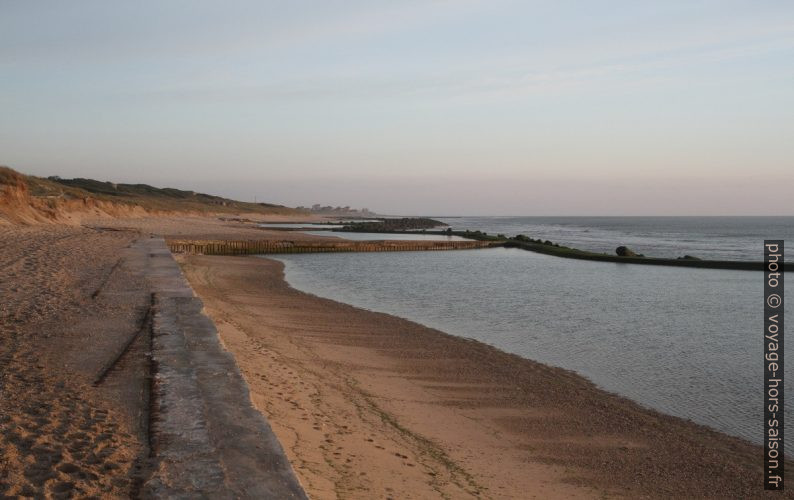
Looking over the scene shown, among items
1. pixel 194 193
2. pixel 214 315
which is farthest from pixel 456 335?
pixel 194 193

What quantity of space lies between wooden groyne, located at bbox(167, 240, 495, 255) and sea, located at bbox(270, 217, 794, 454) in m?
10.1

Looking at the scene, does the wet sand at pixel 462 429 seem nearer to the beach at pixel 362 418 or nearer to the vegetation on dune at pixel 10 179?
the beach at pixel 362 418

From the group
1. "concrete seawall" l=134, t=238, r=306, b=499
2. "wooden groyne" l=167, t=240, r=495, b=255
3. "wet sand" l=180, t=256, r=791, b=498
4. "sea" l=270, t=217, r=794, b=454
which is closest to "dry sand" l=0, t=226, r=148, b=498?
"concrete seawall" l=134, t=238, r=306, b=499

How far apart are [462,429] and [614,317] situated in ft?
40.7

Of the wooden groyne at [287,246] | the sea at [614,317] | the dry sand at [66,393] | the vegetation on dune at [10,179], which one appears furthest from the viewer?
the wooden groyne at [287,246]

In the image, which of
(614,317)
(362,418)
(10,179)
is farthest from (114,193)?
(362,418)

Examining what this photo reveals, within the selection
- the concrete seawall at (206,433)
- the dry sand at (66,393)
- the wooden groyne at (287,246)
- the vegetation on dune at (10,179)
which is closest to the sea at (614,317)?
the concrete seawall at (206,433)

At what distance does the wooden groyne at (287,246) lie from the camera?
43125mm

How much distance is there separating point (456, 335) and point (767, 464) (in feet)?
27.6

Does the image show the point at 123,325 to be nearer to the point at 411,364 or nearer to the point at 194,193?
the point at 411,364

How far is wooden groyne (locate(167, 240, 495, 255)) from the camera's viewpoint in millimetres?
43125

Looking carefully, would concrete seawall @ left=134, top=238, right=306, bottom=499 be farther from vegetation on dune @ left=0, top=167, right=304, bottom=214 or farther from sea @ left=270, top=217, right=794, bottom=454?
vegetation on dune @ left=0, top=167, right=304, bottom=214

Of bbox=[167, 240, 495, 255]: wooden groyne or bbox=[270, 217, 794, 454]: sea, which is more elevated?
bbox=[167, 240, 495, 255]: wooden groyne

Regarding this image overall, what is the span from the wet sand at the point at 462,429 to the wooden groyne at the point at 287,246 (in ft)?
101
